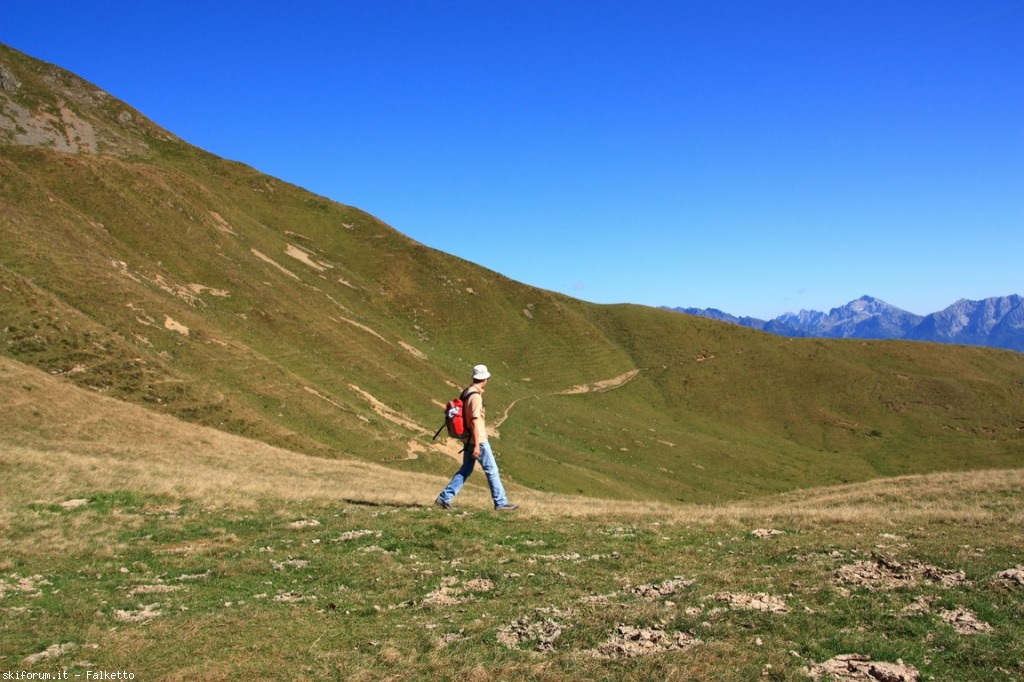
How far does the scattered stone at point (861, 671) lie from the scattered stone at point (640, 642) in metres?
1.38

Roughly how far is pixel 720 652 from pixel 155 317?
160ft

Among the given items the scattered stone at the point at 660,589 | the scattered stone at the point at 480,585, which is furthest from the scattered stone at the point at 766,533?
the scattered stone at the point at 480,585

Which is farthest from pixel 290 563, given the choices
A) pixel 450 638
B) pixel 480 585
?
pixel 450 638

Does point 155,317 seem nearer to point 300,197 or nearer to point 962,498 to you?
point 962,498

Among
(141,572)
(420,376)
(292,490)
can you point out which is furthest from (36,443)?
(420,376)

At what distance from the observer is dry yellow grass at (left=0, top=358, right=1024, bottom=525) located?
1773 centimetres

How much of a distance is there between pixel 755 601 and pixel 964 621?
2.54 meters

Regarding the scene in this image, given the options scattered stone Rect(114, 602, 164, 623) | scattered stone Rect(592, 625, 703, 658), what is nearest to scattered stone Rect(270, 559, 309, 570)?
scattered stone Rect(114, 602, 164, 623)

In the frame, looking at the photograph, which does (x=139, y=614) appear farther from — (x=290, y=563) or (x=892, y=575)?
(x=892, y=575)

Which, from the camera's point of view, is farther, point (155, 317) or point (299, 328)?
point (299, 328)

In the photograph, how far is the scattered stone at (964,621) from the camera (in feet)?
26.6

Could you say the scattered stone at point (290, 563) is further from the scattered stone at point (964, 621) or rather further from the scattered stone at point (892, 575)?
the scattered stone at point (964, 621)

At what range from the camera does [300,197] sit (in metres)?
112

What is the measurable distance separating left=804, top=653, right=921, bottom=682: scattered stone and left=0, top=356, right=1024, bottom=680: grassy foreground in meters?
0.09
